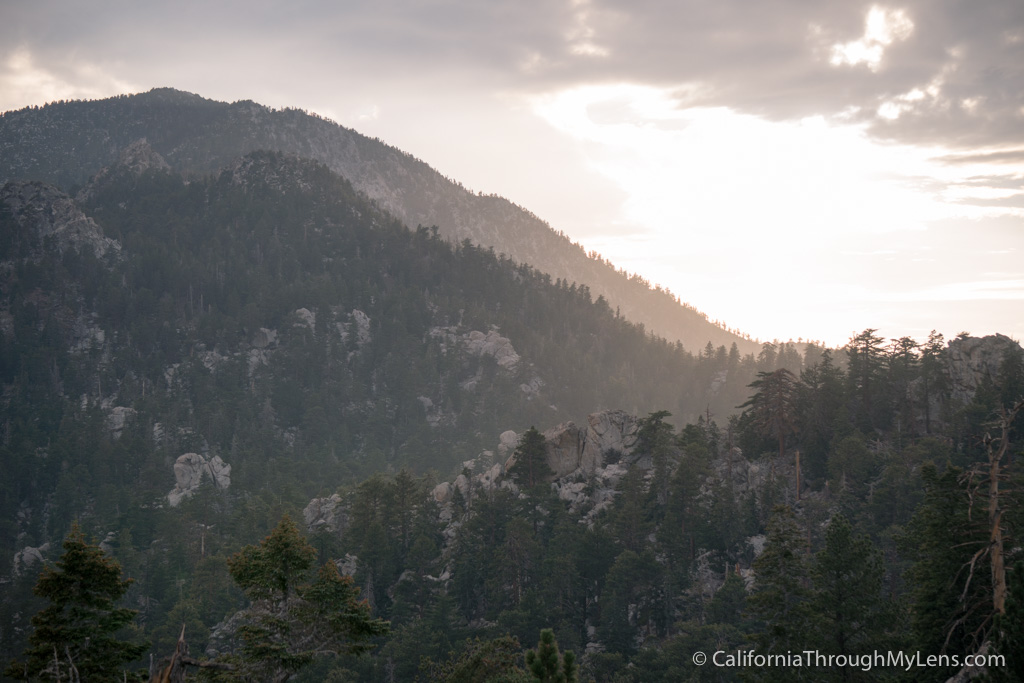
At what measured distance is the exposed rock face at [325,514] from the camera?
94438 millimetres

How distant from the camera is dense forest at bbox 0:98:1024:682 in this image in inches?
1089

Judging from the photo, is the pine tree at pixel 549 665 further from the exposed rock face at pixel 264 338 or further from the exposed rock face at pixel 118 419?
the exposed rock face at pixel 264 338

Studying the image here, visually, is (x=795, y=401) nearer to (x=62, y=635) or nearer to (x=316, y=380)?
(x=62, y=635)

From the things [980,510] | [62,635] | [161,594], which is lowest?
[161,594]

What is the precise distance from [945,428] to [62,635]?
252 ft

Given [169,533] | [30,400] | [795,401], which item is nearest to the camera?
[795,401]

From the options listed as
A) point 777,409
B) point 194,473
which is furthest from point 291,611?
point 194,473

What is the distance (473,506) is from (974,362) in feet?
184

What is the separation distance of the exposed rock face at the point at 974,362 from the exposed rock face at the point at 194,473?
354ft

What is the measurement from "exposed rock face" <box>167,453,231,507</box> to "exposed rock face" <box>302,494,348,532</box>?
1149 inches

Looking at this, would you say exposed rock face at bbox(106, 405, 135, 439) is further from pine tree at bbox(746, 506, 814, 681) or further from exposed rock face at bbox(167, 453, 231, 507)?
pine tree at bbox(746, 506, 814, 681)

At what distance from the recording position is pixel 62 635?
2602 cm

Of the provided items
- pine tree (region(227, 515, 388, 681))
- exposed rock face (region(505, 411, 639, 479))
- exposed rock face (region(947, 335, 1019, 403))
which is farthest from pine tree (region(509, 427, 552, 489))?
pine tree (region(227, 515, 388, 681))

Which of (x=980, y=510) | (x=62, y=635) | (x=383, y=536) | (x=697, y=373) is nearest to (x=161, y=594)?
(x=383, y=536)
